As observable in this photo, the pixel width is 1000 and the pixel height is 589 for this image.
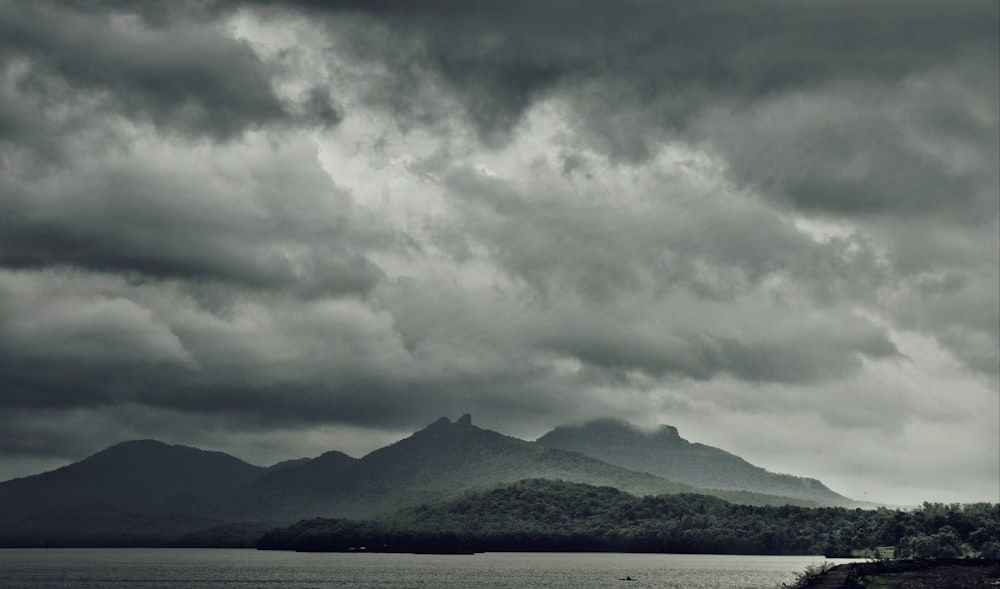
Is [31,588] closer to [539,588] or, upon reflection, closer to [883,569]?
[539,588]

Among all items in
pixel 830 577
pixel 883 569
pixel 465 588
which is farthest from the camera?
pixel 465 588

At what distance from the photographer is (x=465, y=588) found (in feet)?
646

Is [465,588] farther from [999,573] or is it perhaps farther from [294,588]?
[999,573]

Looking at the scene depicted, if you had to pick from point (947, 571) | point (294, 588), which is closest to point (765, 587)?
point (947, 571)

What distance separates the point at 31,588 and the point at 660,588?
124 m

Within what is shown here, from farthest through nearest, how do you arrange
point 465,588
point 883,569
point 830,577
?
point 465,588, point 883,569, point 830,577

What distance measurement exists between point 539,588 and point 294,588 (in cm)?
4850

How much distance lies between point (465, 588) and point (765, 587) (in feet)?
190

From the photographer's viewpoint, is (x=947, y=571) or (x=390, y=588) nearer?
(x=947, y=571)

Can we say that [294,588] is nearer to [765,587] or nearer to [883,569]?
[765,587]

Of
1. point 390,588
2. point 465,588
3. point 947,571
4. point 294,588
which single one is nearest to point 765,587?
point 947,571

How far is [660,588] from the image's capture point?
197750 mm

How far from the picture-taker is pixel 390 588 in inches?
7830

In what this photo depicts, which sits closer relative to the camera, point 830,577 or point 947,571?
point 830,577
